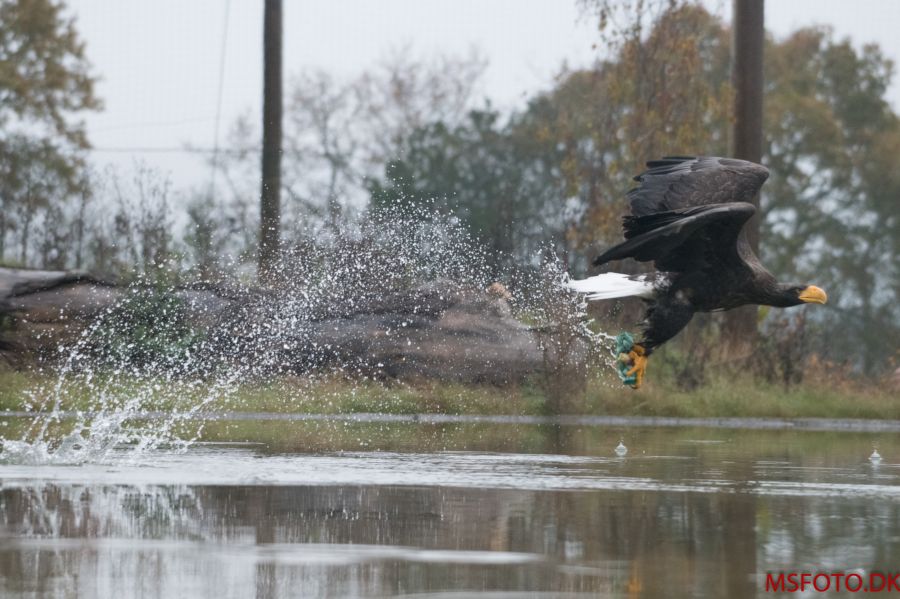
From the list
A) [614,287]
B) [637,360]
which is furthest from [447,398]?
[614,287]

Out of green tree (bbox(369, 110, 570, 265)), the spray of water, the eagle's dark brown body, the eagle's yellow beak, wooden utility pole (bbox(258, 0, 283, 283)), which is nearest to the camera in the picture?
the eagle's dark brown body

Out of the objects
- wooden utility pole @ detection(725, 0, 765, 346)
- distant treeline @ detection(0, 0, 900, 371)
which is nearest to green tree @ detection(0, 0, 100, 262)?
distant treeline @ detection(0, 0, 900, 371)

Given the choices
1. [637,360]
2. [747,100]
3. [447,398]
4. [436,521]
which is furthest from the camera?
[747,100]

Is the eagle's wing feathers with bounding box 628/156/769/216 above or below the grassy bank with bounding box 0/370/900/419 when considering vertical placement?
above

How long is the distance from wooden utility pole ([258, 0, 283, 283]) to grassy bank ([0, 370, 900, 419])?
3.65 m

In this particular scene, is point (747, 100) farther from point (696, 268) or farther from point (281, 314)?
point (696, 268)

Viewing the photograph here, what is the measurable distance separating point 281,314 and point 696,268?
24.3 ft

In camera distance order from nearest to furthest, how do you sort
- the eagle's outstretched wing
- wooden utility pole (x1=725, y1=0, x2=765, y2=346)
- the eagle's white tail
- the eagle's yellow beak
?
1. the eagle's outstretched wing
2. the eagle's white tail
3. the eagle's yellow beak
4. wooden utility pole (x1=725, y1=0, x2=765, y2=346)

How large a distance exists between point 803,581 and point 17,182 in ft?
102

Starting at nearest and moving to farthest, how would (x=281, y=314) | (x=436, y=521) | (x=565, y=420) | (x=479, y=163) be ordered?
(x=436, y=521)
(x=565, y=420)
(x=281, y=314)
(x=479, y=163)

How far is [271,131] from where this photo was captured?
69.1 ft

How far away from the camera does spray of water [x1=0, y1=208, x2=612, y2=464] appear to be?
16703 mm

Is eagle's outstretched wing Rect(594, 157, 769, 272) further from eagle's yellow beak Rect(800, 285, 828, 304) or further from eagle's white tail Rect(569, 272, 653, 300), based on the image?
eagle's yellow beak Rect(800, 285, 828, 304)

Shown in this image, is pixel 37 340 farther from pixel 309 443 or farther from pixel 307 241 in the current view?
pixel 309 443
